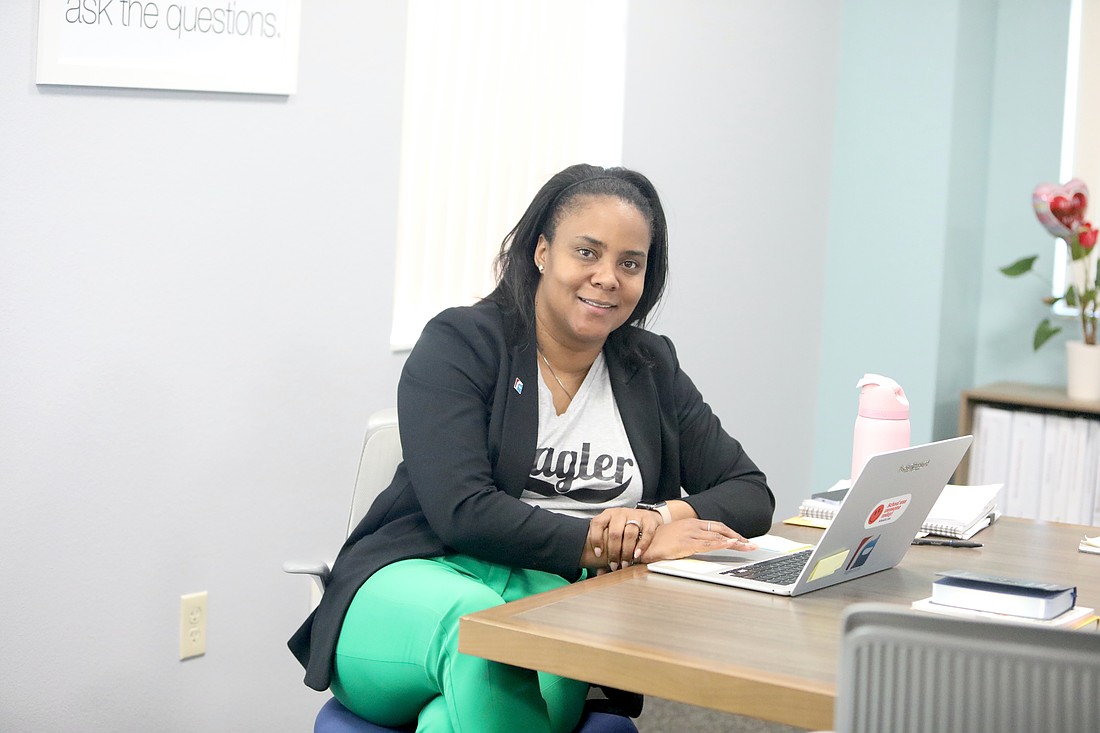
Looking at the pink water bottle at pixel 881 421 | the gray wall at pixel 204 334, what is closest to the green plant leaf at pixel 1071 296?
the gray wall at pixel 204 334

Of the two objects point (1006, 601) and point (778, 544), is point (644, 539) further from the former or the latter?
point (1006, 601)

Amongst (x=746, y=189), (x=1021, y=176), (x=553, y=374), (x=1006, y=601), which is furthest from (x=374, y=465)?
(x=1021, y=176)

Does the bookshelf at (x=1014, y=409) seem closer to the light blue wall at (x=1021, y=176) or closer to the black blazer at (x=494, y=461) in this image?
the light blue wall at (x=1021, y=176)

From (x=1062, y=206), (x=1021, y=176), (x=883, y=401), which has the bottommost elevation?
(x=883, y=401)

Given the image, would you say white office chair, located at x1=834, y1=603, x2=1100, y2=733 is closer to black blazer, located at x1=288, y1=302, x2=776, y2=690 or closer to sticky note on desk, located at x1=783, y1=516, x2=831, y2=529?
black blazer, located at x1=288, y1=302, x2=776, y2=690

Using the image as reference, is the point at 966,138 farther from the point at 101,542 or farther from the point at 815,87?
the point at 101,542

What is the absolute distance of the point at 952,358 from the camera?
429 centimetres

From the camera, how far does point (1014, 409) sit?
404 centimetres

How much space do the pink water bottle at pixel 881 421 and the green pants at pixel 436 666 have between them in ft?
2.20

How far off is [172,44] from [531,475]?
3.52ft

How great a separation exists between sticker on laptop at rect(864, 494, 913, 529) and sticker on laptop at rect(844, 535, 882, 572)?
26 mm

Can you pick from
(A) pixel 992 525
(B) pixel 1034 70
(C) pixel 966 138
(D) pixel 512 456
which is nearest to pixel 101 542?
(D) pixel 512 456

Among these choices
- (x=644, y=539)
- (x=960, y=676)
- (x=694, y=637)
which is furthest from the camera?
(x=644, y=539)

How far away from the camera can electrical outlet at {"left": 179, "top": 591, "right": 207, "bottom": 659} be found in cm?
238
